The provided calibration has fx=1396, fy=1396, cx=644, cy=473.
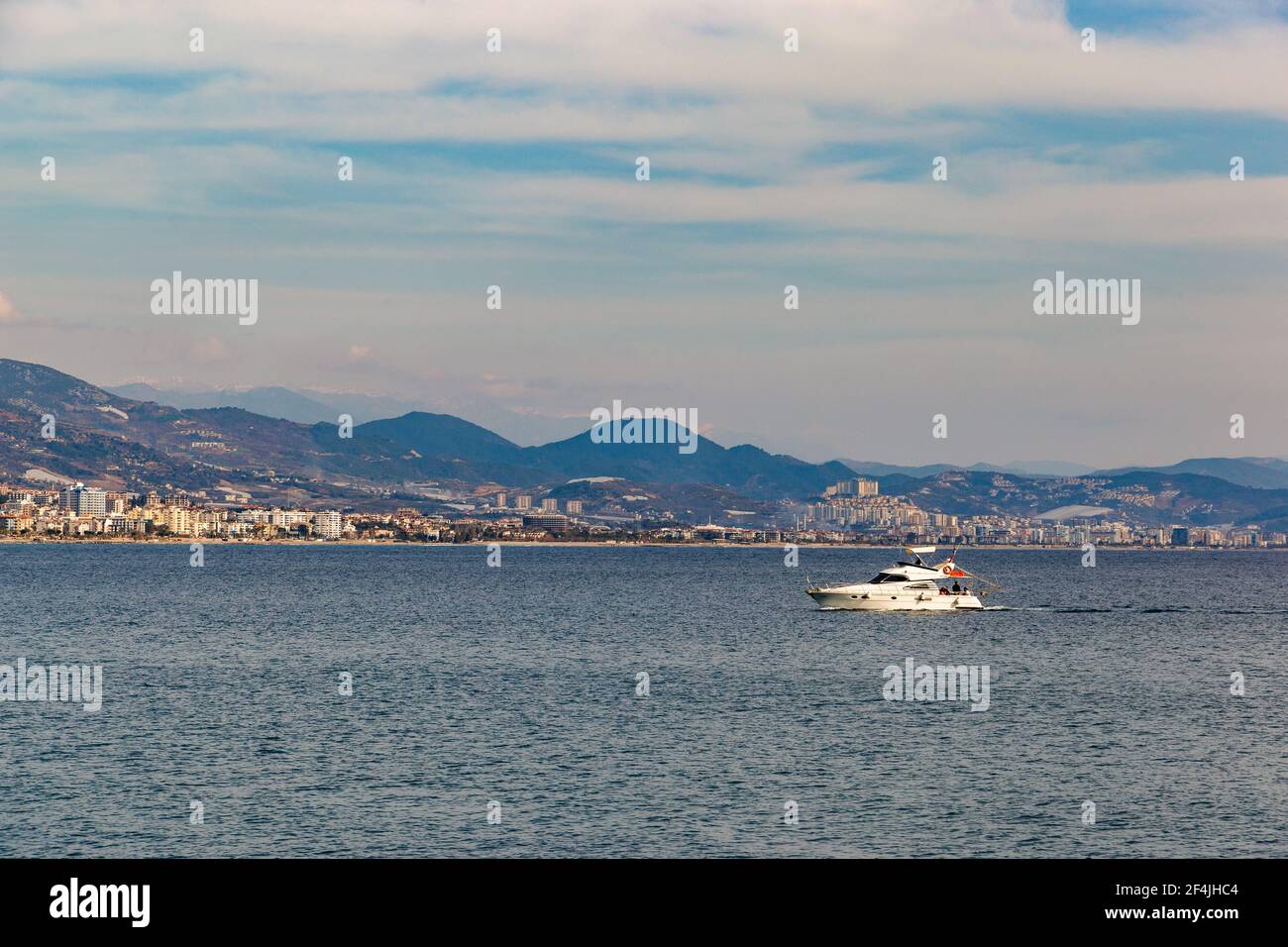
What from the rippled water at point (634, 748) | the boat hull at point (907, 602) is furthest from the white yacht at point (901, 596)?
the rippled water at point (634, 748)

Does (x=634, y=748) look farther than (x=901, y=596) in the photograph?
No

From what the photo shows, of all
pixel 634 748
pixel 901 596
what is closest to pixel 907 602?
pixel 901 596

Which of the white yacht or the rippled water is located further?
the white yacht

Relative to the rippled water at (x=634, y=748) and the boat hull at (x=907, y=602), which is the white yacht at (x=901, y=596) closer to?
the boat hull at (x=907, y=602)

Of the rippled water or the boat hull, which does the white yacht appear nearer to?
the boat hull

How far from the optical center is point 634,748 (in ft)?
183

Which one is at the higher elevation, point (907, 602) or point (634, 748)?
point (634, 748)

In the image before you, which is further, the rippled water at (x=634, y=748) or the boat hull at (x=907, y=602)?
the boat hull at (x=907, y=602)

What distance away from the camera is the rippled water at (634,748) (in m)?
40.9

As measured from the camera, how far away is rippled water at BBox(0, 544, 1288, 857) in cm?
4088

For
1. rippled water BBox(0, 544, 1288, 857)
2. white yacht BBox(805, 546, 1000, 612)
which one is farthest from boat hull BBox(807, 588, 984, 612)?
rippled water BBox(0, 544, 1288, 857)

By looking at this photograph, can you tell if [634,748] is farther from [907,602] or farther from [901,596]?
[907,602]
